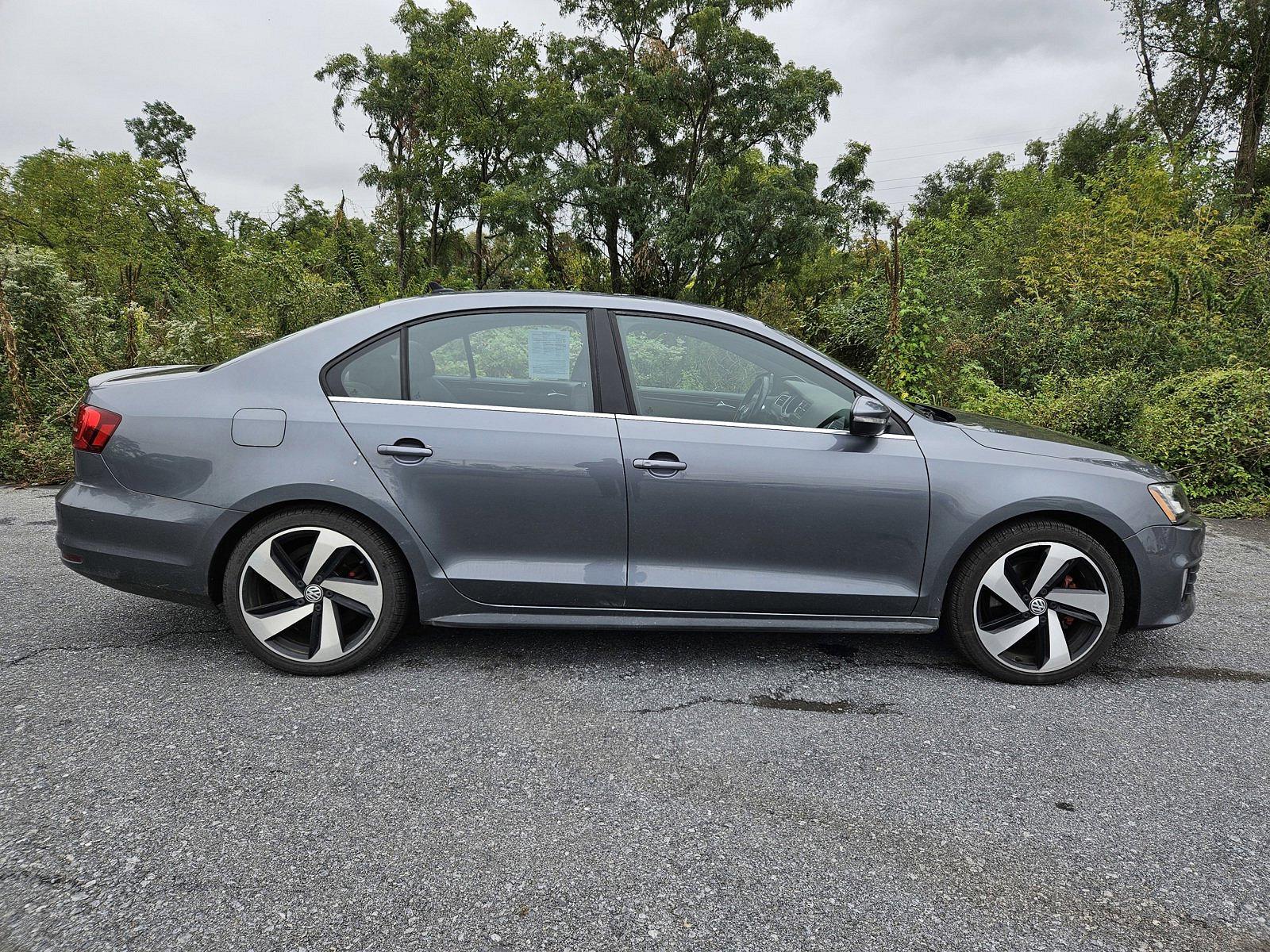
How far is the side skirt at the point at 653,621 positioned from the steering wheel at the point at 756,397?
2.71 ft

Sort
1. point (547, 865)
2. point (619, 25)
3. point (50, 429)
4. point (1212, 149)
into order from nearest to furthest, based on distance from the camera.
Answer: point (547, 865), point (50, 429), point (1212, 149), point (619, 25)

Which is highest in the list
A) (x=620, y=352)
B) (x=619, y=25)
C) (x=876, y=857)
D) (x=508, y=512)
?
(x=619, y=25)

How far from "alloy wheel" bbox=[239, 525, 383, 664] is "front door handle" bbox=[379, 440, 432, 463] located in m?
0.38

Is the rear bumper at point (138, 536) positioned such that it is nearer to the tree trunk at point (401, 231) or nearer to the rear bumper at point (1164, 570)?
the rear bumper at point (1164, 570)

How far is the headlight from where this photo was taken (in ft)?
10.0

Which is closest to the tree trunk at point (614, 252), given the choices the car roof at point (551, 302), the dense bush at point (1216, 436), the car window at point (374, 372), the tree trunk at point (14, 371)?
the tree trunk at point (14, 371)

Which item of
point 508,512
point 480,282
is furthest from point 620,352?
point 480,282

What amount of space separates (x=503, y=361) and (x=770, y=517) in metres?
1.29

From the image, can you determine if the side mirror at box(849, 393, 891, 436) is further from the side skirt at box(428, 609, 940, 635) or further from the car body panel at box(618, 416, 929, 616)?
the side skirt at box(428, 609, 940, 635)

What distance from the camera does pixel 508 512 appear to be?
291cm

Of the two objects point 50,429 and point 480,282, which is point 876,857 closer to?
point 50,429

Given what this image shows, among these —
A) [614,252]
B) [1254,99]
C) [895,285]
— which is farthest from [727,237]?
[1254,99]

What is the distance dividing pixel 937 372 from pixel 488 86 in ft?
80.8

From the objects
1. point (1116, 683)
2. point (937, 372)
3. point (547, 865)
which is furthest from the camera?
point (937, 372)
